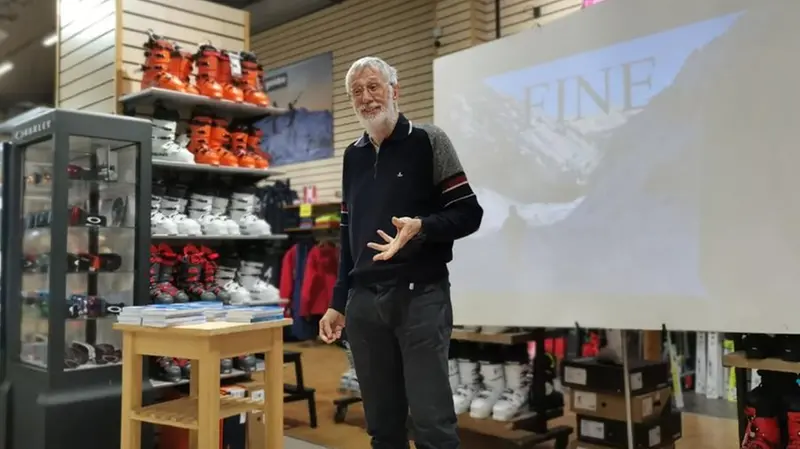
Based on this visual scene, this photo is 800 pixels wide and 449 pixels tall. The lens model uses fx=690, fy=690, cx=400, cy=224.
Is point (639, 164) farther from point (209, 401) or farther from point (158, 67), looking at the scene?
point (158, 67)

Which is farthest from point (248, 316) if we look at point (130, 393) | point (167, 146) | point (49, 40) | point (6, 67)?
point (6, 67)

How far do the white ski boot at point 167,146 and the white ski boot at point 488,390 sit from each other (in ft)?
6.70

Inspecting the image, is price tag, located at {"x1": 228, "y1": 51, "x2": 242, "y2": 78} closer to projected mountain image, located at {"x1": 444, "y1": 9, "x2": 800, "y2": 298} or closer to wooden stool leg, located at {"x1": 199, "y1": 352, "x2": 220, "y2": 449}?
projected mountain image, located at {"x1": 444, "y1": 9, "x2": 800, "y2": 298}

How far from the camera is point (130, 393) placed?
109 inches

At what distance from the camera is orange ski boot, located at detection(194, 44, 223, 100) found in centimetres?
394

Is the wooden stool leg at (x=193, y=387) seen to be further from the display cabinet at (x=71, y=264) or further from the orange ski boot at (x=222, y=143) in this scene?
the orange ski boot at (x=222, y=143)

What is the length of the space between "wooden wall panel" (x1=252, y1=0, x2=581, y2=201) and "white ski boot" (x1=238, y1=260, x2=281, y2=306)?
9.68 ft

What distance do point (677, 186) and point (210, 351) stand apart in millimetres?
1920

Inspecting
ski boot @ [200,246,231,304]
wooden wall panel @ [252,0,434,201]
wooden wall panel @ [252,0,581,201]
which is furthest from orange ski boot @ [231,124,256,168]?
wooden wall panel @ [252,0,434,201]

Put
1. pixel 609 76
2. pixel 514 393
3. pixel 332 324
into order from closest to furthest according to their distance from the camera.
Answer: pixel 332 324
pixel 609 76
pixel 514 393

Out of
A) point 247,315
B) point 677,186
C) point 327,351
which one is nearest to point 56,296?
point 247,315

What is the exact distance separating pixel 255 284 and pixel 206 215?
530mm

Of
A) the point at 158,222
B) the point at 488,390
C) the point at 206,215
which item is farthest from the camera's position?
the point at 206,215

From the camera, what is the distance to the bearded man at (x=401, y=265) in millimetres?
1911
